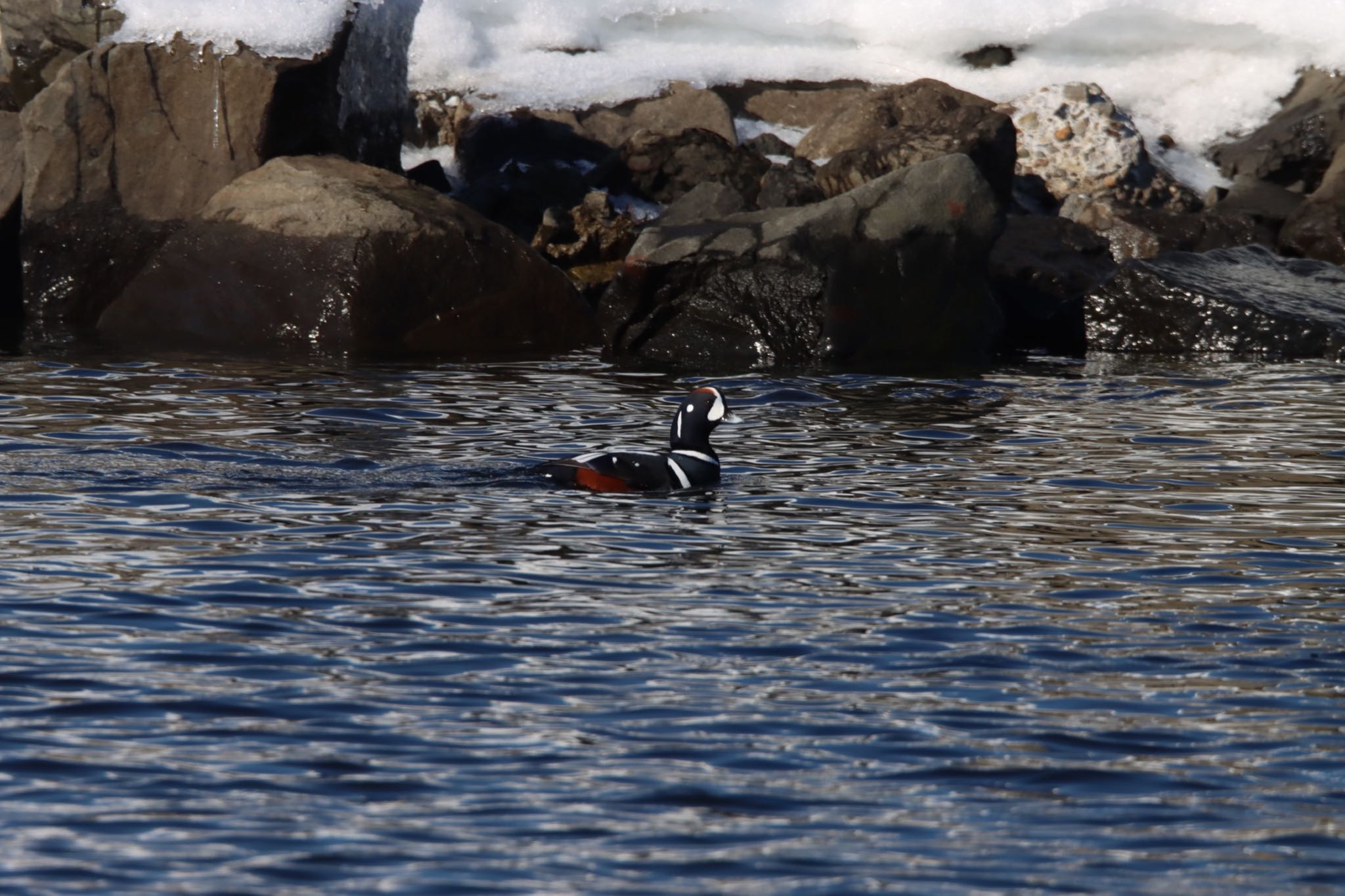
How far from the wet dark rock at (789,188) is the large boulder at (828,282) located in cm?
237

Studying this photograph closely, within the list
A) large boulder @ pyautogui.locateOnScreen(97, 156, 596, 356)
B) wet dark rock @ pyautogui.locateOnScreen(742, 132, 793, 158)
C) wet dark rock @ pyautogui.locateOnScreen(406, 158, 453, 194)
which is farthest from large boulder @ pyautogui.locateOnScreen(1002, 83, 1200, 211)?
large boulder @ pyautogui.locateOnScreen(97, 156, 596, 356)

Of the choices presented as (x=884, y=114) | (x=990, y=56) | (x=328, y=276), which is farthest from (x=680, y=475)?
(x=990, y=56)

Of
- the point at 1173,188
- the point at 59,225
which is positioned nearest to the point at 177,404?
the point at 59,225

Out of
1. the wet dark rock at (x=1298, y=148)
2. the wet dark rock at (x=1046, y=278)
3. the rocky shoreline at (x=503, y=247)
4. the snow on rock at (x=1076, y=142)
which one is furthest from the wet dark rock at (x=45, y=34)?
the wet dark rock at (x=1298, y=148)

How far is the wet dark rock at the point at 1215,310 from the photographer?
53.0ft

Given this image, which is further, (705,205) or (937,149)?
(937,149)

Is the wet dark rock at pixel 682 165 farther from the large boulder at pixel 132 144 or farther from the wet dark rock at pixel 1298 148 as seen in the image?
the wet dark rock at pixel 1298 148

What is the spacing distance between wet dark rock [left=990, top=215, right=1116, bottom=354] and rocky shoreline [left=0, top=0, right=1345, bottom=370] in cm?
3

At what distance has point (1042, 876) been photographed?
4.35 meters

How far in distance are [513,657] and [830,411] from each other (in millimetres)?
6661

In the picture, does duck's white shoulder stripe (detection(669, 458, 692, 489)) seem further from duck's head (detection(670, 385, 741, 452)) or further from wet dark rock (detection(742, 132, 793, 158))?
wet dark rock (detection(742, 132, 793, 158))

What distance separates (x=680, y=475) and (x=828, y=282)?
6.46 metres

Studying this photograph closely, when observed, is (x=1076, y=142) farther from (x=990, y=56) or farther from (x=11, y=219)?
(x=11, y=219)

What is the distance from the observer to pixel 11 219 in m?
17.1
